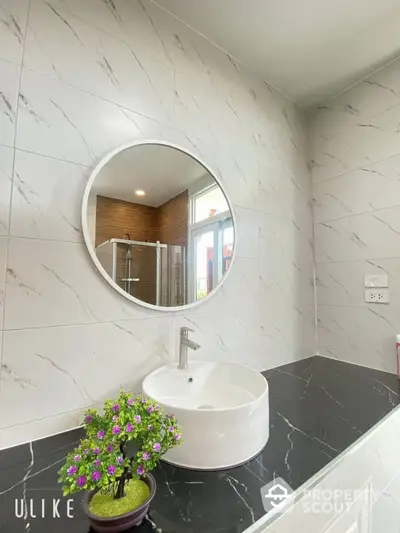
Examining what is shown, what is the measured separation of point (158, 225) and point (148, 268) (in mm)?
196

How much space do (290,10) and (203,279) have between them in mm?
1296

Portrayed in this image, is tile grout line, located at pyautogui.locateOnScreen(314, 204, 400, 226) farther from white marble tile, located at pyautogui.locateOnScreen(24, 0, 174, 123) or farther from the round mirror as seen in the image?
white marble tile, located at pyautogui.locateOnScreen(24, 0, 174, 123)

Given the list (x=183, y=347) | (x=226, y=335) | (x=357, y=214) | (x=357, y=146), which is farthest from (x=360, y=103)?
(x=183, y=347)

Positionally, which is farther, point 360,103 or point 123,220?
point 360,103

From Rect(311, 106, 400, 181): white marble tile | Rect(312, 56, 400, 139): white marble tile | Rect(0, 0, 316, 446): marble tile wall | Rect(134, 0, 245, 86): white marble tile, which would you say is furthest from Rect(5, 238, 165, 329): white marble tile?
Rect(312, 56, 400, 139): white marble tile

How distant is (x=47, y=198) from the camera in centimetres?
88

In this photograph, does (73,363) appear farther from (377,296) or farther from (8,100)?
(377,296)

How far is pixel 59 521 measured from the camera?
0.56 metres

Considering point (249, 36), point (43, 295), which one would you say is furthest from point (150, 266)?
point (249, 36)

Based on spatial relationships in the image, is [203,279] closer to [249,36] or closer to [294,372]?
[294,372]

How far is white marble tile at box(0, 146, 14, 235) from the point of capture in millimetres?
809

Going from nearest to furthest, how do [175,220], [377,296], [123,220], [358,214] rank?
[123,220]
[175,220]
[377,296]
[358,214]

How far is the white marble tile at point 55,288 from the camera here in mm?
822

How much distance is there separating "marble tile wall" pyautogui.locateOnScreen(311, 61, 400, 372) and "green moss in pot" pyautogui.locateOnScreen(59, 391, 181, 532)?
1391mm
